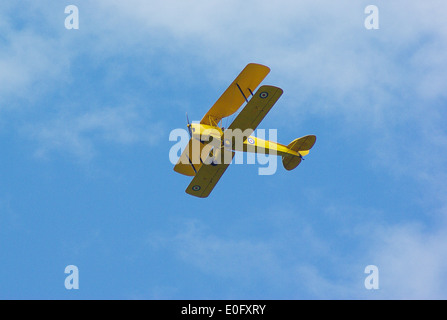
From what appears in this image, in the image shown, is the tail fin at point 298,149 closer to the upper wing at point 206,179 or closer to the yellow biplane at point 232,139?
the yellow biplane at point 232,139

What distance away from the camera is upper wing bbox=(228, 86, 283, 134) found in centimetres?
2975

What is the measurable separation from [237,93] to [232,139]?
2349 millimetres

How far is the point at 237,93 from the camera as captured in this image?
31812 mm

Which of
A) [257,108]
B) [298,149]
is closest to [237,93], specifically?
[257,108]

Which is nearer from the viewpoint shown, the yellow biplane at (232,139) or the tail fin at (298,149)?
the yellow biplane at (232,139)

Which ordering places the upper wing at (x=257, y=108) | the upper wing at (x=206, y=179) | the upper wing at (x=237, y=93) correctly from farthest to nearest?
the upper wing at (x=206, y=179)
the upper wing at (x=237, y=93)
the upper wing at (x=257, y=108)

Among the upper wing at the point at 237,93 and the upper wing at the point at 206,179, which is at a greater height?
the upper wing at the point at 237,93

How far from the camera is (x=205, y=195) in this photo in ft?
111

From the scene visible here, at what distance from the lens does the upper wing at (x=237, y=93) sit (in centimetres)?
3114

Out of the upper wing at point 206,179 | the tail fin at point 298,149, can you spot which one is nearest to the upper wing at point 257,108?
the upper wing at point 206,179

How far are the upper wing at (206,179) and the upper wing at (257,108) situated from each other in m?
2.43

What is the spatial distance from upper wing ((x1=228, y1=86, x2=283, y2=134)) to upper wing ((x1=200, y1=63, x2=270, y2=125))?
5.45 ft

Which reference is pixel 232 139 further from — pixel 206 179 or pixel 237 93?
pixel 206 179
